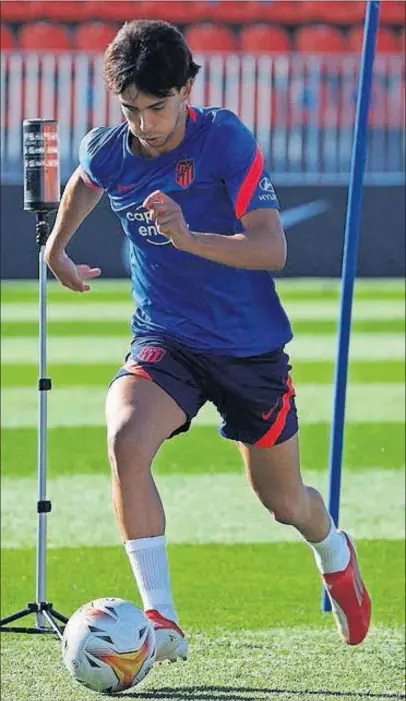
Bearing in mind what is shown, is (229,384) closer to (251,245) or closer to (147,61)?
(251,245)

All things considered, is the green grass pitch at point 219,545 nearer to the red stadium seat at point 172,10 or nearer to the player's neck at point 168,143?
the player's neck at point 168,143

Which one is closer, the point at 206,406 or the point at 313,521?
the point at 313,521

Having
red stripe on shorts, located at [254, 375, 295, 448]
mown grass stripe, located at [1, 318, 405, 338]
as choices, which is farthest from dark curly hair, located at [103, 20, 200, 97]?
mown grass stripe, located at [1, 318, 405, 338]

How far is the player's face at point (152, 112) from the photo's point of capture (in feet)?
13.5

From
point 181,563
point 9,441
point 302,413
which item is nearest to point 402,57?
point 302,413

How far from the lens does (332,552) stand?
520 cm

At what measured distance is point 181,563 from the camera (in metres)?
6.65

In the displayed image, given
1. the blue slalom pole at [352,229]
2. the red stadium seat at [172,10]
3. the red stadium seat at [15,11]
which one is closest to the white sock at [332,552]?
the blue slalom pole at [352,229]

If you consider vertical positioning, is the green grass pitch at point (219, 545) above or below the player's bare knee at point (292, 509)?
below

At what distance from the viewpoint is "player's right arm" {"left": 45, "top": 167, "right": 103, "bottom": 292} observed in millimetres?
4664

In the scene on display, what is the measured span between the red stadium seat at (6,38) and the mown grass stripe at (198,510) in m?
17.4

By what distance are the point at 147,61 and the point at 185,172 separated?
1.23 ft

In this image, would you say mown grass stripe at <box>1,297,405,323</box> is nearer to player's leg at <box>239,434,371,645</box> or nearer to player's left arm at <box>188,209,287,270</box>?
player's leg at <box>239,434,371,645</box>

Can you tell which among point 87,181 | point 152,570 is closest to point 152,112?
point 87,181
